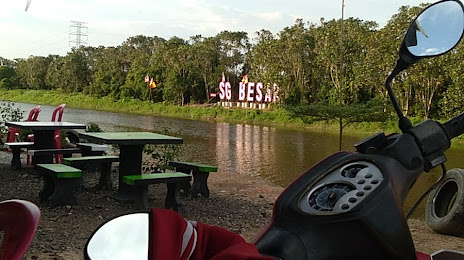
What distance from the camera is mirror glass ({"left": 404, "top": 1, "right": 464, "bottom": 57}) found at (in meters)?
1.29

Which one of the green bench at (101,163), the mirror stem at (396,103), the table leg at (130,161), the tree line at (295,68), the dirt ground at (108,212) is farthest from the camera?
the tree line at (295,68)

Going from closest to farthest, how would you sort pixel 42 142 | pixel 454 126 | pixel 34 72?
1. pixel 454 126
2. pixel 42 142
3. pixel 34 72

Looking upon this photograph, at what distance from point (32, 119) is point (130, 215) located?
9.76m

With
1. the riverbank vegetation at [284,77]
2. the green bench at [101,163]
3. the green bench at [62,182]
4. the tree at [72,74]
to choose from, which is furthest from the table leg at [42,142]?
the tree at [72,74]

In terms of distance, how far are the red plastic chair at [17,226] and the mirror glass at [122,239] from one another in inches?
3.8

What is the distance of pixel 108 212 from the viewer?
5.81 meters

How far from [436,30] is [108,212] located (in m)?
5.05

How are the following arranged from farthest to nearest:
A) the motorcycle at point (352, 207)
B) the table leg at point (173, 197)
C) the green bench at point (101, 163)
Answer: the green bench at point (101, 163) < the table leg at point (173, 197) < the motorcycle at point (352, 207)

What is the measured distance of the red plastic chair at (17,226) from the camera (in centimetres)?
73

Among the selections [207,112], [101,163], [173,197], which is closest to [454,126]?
[173,197]

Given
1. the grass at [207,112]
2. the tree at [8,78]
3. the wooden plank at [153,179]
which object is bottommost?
the grass at [207,112]

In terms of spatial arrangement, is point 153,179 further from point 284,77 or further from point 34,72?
point 34,72

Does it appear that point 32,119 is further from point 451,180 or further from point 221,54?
point 221,54

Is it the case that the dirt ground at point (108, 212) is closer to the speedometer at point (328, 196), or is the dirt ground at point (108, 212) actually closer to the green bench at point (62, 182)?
the green bench at point (62, 182)
